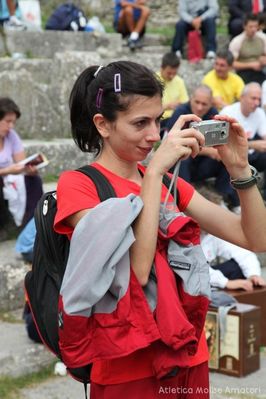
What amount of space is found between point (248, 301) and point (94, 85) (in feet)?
10.4

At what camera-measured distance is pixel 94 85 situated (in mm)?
2166

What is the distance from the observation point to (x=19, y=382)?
4.34 meters

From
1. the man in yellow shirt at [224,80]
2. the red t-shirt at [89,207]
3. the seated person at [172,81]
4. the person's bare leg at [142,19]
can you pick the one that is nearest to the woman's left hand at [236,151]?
the red t-shirt at [89,207]

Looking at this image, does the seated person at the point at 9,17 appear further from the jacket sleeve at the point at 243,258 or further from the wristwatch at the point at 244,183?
the wristwatch at the point at 244,183

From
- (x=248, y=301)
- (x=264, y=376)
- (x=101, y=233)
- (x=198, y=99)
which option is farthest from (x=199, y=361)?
(x=198, y=99)

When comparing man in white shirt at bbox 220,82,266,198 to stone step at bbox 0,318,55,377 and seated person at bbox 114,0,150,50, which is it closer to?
stone step at bbox 0,318,55,377

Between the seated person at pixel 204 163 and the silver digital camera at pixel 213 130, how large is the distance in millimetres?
4600

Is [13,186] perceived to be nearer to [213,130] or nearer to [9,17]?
[213,130]

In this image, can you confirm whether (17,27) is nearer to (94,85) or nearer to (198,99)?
(198,99)

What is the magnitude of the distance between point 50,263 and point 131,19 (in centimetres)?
920

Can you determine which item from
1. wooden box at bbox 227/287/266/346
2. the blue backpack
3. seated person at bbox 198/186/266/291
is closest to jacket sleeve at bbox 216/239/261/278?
seated person at bbox 198/186/266/291

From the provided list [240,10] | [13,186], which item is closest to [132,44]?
[240,10]

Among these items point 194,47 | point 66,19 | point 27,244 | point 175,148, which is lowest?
point 194,47

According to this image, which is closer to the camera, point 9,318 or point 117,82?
point 117,82
